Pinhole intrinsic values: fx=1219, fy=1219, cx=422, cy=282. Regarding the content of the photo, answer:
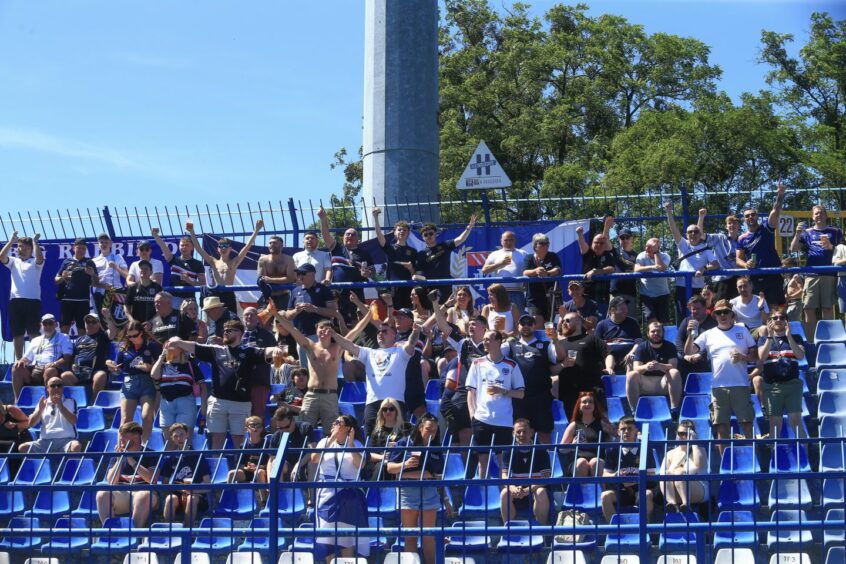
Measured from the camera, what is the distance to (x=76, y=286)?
52.0ft

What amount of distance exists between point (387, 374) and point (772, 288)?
483 cm

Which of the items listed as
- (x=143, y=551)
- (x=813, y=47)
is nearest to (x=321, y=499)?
(x=143, y=551)

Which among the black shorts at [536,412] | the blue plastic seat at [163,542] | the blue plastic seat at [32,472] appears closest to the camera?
the blue plastic seat at [163,542]

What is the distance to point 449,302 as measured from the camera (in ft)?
47.9

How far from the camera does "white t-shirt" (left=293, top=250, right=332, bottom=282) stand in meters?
15.4

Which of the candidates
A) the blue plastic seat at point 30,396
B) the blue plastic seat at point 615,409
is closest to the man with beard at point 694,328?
the blue plastic seat at point 615,409

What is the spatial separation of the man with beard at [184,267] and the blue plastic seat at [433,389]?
3.90 meters

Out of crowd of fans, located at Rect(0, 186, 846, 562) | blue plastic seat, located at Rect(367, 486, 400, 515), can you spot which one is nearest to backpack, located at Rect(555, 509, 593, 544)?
crowd of fans, located at Rect(0, 186, 846, 562)

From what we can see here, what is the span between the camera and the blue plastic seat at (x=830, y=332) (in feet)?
44.5

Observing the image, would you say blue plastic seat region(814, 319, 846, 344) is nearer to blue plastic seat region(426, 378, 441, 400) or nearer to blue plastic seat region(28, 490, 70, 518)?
blue plastic seat region(426, 378, 441, 400)

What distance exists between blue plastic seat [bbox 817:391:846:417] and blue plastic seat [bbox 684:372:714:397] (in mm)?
1148

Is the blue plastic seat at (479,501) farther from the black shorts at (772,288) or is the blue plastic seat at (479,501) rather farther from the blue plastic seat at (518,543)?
the black shorts at (772,288)

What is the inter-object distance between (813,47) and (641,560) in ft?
97.2

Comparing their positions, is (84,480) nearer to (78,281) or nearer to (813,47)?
(78,281)
